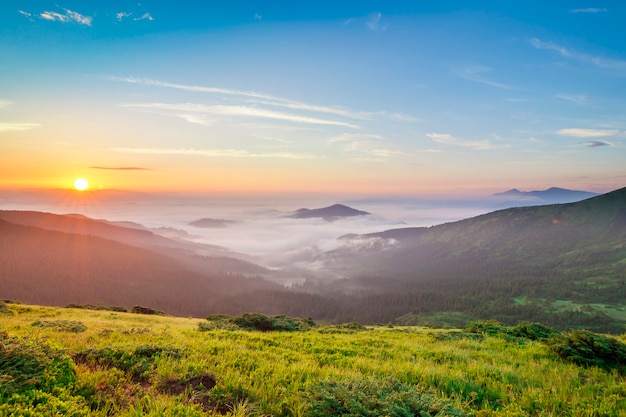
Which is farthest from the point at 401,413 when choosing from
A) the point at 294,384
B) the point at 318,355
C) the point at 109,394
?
the point at 318,355

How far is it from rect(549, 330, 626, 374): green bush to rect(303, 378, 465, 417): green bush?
28.4 feet

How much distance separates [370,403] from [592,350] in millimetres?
10581

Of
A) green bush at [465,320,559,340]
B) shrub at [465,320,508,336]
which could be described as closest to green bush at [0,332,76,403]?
green bush at [465,320,559,340]

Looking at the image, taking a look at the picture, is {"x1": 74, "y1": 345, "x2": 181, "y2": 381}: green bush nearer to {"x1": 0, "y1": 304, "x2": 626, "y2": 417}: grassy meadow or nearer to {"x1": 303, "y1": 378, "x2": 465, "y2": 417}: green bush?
{"x1": 0, "y1": 304, "x2": 626, "y2": 417}: grassy meadow

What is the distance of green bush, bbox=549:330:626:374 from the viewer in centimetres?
1080

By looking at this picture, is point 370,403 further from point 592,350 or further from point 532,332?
point 532,332

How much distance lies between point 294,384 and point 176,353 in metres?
3.60

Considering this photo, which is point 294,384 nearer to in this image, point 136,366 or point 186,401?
point 186,401

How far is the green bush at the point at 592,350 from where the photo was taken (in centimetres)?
1080

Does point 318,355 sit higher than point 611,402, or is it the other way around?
point 611,402

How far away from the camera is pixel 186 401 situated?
19.5ft

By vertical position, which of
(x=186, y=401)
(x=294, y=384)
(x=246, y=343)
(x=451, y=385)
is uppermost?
(x=186, y=401)

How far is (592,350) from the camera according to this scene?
11.3 m

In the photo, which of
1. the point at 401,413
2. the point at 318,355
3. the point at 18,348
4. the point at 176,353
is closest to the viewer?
the point at 401,413
